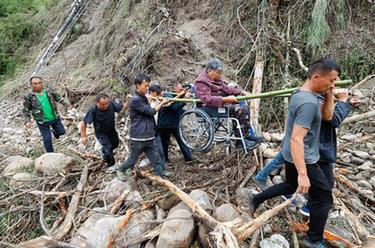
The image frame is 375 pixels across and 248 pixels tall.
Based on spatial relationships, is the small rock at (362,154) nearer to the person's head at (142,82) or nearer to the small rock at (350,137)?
the small rock at (350,137)

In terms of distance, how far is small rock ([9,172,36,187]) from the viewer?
461cm

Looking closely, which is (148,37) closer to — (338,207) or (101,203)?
(101,203)

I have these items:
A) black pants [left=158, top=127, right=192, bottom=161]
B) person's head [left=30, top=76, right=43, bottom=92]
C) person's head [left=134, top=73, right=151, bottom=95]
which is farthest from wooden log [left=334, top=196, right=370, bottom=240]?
person's head [left=30, top=76, right=43, bottom=92]

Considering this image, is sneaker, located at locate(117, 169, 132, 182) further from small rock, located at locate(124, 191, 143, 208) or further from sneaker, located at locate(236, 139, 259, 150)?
sneaker, located at locate(236, 139, 259, 150)

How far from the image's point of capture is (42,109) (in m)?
5.10

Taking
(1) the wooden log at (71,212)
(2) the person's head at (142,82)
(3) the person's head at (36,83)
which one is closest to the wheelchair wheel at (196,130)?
(2) the person's head at (142,82)

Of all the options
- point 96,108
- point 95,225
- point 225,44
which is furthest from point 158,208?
point 225,44

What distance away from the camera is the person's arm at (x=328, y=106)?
8.49 feet

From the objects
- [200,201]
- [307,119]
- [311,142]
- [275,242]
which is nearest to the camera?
[307,119]

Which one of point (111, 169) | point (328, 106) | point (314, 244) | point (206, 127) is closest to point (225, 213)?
point (314, 244)

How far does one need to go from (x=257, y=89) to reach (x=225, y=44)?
182cm

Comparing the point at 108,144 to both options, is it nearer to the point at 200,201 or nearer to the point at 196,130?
the point at 196,130

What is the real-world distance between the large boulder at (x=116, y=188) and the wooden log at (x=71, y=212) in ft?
1.26

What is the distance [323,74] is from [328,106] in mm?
327
